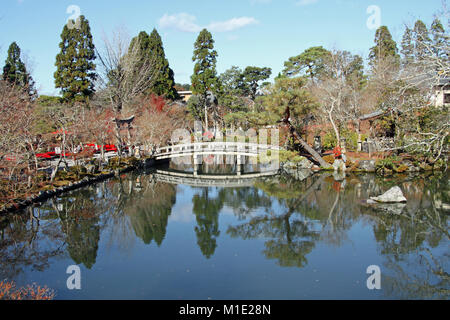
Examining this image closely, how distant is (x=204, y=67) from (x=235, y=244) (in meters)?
22.2

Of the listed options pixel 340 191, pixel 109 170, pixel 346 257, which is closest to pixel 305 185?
pixel 340 191

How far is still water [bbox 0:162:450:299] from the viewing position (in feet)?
21.7

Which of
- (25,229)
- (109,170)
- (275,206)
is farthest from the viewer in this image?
(109,170)

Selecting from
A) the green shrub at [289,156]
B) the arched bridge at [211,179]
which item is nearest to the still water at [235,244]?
the arched bridge at [211,179]

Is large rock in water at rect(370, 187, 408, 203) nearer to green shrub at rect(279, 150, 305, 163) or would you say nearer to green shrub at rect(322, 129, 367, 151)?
green shrub at rect(279, 150, 305, 163)

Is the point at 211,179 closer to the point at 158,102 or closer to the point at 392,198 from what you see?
the point at 392,198

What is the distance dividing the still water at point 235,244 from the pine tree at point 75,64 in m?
15.0

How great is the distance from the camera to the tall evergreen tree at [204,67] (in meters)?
28.3

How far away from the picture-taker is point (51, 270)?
745 cm

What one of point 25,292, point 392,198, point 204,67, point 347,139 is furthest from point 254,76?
point 25,292

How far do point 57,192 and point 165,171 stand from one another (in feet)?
26.1

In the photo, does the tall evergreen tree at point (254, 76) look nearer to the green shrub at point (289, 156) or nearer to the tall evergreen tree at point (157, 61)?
the tall evergreen tree at point (157, 61)

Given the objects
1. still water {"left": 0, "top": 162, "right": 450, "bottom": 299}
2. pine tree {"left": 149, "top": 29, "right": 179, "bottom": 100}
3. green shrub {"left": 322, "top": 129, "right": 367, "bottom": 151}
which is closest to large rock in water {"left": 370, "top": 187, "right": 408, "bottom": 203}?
still water {"left": 0, "top": 162, "right": 450, "bottom": 299}
